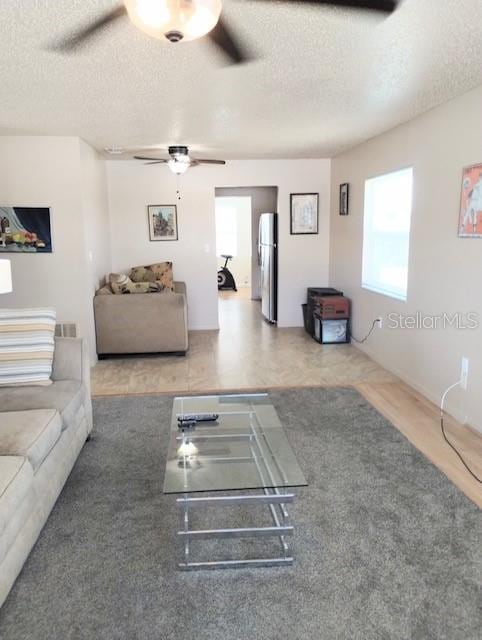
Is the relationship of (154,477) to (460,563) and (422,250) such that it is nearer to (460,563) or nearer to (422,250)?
(460,563)

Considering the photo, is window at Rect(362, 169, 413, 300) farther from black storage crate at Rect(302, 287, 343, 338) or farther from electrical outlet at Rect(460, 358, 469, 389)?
electrical outlet at Rect(460, 358, 469, 389)

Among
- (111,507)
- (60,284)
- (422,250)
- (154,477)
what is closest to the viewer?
(111,507)

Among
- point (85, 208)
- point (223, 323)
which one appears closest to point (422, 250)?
point (85, 208)

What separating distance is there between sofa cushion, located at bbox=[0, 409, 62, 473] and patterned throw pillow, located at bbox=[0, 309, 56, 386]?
445mm

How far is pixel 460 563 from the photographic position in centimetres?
201

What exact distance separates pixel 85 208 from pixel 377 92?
3.09 m

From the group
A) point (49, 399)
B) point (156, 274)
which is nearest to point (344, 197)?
point (156, 274)

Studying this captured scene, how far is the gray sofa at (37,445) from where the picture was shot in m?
1.86

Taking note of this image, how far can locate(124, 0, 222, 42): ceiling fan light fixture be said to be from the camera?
55.8 inches

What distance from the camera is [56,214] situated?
480 cm

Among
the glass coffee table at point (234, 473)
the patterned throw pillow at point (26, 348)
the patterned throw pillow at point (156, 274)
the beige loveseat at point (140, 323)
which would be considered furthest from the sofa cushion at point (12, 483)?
the patterned throw pillow at point (156, 274)

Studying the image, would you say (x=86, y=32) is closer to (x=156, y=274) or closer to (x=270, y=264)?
(x=156, y=274)

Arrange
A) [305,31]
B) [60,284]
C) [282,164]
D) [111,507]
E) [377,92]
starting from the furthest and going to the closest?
[282,164], [60,284], [377,92], [111,507], [305,31]

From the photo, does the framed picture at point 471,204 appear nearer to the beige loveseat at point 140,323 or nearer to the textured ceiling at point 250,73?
the textured ceiling at point 250,73
